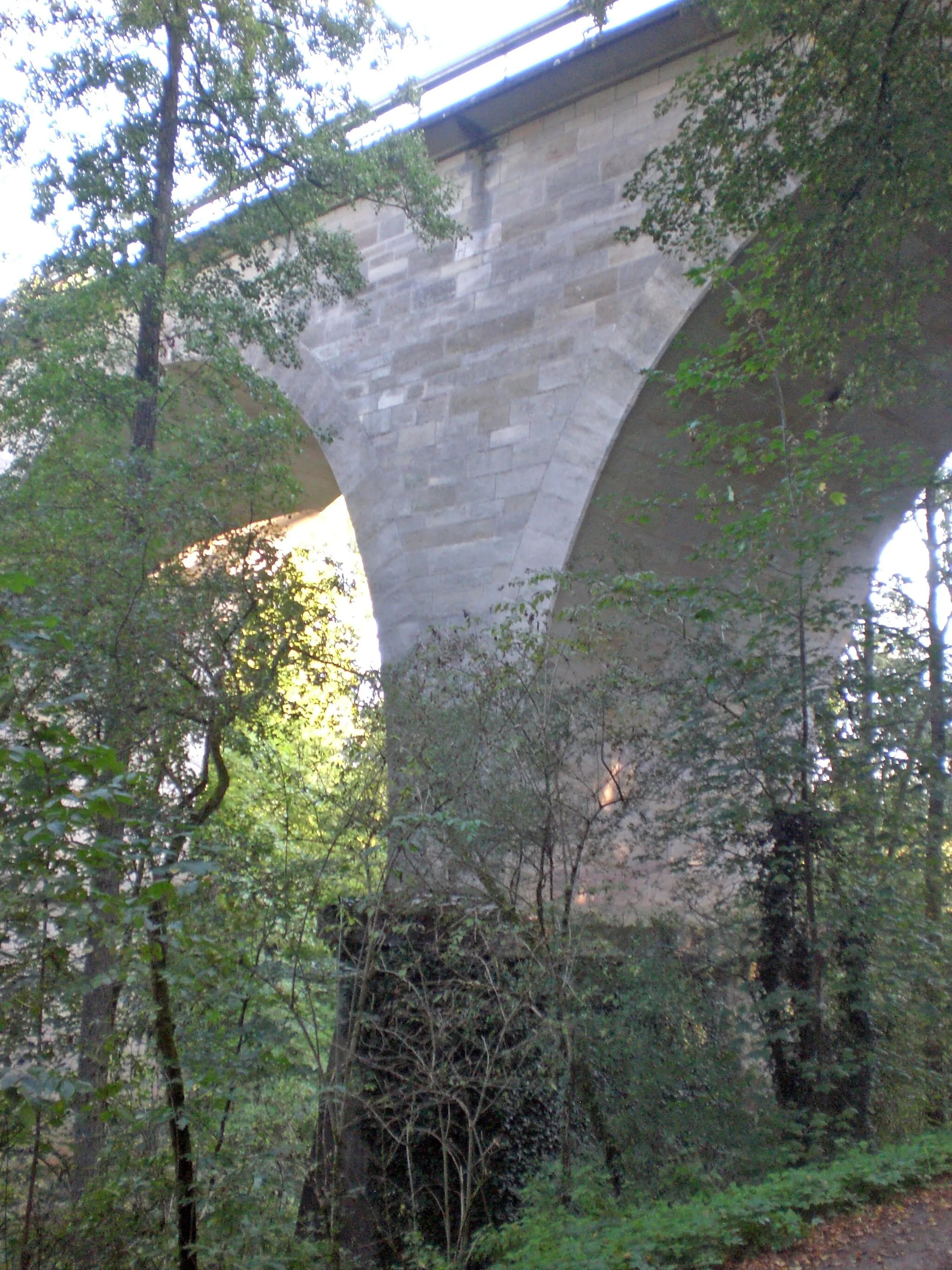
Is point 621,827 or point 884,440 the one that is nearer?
point 621,827

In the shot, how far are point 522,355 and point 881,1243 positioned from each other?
624 centimetres

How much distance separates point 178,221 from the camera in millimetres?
7406

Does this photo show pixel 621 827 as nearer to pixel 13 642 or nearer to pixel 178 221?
pixel 13 642

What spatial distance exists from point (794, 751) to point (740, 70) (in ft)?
10.6

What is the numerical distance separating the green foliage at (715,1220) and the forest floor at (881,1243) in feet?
0.21

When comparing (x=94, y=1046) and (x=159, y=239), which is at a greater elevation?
(x=159, y=239)

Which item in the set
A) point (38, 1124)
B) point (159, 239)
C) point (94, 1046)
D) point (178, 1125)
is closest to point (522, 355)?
point (159, 239)

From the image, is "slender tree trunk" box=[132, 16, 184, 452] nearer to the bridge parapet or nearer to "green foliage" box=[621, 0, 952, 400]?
the bridge parapet

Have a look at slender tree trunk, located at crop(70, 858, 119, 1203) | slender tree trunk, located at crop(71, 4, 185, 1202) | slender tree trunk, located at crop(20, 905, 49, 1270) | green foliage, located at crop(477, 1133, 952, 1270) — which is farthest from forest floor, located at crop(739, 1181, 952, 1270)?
slender tree trunk, located at crop(71, 4, 185, 1202)

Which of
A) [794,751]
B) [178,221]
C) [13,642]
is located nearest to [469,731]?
[794,751]

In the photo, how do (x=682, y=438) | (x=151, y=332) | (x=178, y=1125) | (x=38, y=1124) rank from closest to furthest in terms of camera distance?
(x=38, y=1124), (x=178, y=1125), (x=151, y=332), (x=682, y=438)

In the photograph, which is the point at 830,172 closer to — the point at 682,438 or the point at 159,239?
the point at 682,438

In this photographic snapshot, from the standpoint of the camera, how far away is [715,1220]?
3861 millimetres

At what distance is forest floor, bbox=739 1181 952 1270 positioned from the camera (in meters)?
3.54
